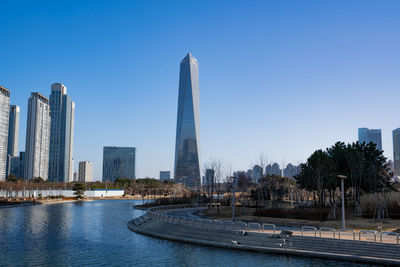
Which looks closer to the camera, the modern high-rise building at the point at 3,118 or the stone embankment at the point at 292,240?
the stone embankment at the point at 292,240

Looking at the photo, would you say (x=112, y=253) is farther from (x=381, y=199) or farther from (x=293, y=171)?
(x=293, y=171)

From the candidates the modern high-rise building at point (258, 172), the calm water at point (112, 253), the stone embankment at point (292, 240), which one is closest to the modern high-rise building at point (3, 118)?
the modern high-rise building at point (258, 172)

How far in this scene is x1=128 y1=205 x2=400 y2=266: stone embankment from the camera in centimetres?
2067

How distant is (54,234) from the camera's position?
32375 millimetres

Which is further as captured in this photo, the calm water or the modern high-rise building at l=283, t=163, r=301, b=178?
the modern high-rise building at l=283, t=163, r=301, b=178

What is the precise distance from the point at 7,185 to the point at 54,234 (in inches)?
2870

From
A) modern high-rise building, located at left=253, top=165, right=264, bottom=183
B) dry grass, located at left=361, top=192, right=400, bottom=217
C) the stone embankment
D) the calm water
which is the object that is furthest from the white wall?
dry grass, located at left=361, top=192, right=400, bottom=217

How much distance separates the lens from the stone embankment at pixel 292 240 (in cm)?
2067

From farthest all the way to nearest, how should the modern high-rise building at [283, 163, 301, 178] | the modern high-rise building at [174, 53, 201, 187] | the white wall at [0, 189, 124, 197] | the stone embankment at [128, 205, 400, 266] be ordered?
1. the modern high-rise building at [174, 53, 201, 187]
2. the white wall at [0, 189, 124, 197]
3. the modern high-rise building at [283, 163, 301, 178]
4. the stone embankment at [128, 205, 400, 266]

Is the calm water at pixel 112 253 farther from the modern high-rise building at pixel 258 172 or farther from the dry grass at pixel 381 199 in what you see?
the modern high-rise building at pixel 258 172

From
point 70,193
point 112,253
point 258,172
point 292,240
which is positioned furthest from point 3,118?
point 292,240

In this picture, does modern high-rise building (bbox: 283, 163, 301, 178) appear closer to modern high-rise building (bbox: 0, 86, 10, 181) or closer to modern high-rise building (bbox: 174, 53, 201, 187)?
modern high-rise building (bbox: 174, 53, 201, 187)

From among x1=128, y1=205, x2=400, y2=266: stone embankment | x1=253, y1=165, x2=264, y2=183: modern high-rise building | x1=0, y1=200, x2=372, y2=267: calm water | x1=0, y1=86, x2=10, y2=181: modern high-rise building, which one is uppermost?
x1=0, y1=86, x2=10, y2=181: modern high-rise building

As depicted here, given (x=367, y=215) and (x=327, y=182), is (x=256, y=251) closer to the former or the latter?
(x=367, y=215)
